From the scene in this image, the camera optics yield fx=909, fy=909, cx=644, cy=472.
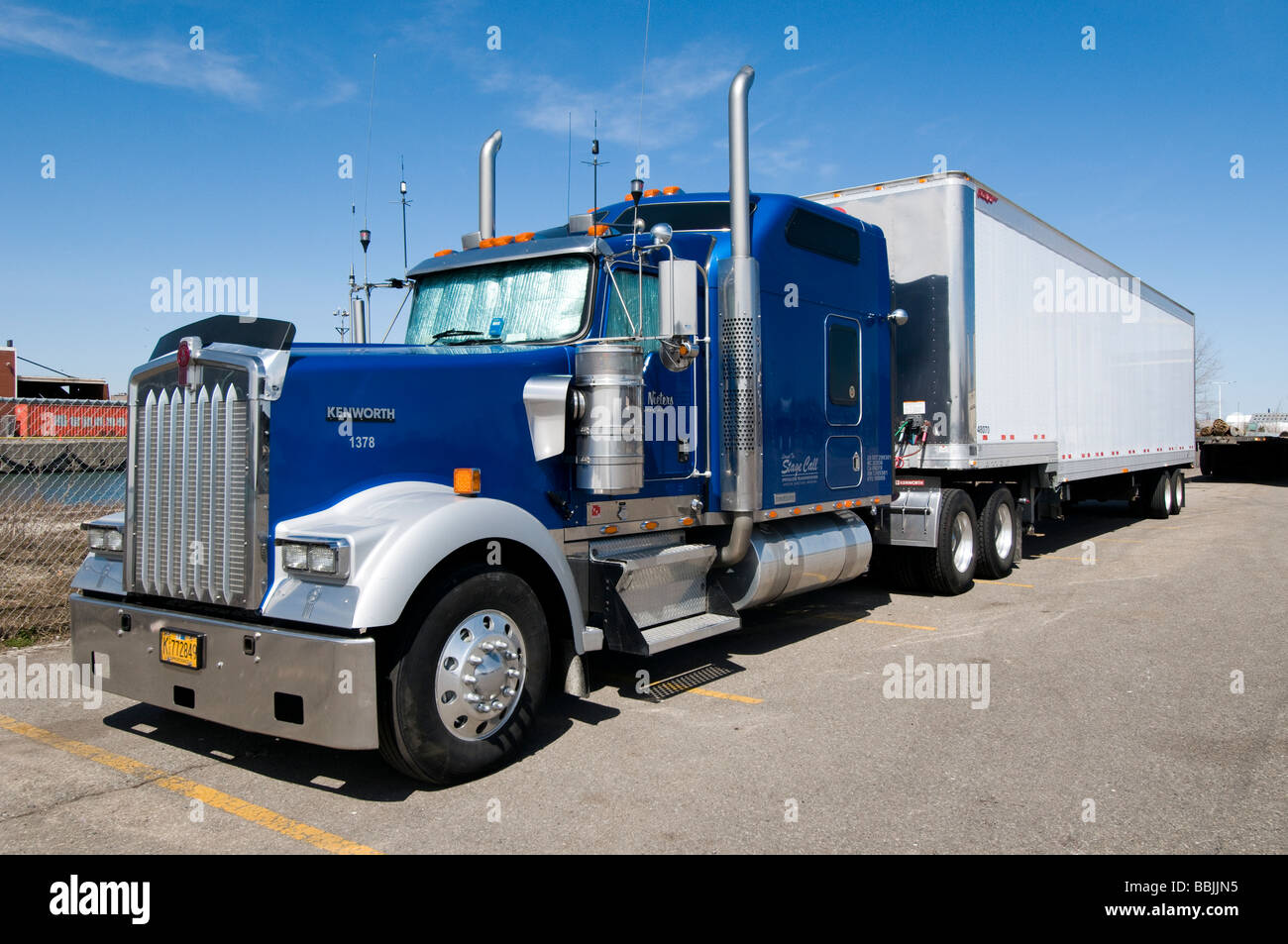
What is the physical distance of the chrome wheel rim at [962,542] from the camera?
915 centimetres

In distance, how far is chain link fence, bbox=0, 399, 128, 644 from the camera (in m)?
7.21

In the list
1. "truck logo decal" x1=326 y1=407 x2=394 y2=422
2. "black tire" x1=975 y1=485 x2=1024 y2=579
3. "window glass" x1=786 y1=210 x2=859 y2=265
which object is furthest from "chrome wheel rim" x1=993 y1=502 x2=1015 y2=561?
Answer: "truck logo decal" x1=326 y1=407 x2=394 y2=422

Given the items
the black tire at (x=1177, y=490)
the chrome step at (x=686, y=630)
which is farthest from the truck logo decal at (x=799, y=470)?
the black tire at (x=1177, y=490)

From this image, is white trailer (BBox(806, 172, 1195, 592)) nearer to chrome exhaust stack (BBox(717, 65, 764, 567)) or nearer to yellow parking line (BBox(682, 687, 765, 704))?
chrome exhaust stack (BBox(717, 65, 764, 567))

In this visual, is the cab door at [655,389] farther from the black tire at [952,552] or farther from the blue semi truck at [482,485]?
the black tire at [952,552]

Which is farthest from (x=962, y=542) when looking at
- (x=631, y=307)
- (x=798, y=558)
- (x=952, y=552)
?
(x=631, y=307)

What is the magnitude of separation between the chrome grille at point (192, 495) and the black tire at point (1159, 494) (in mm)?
17986

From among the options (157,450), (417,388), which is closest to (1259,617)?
(417,388)

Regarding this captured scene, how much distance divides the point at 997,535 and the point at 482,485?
7316mm

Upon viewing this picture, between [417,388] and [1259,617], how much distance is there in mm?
7669
